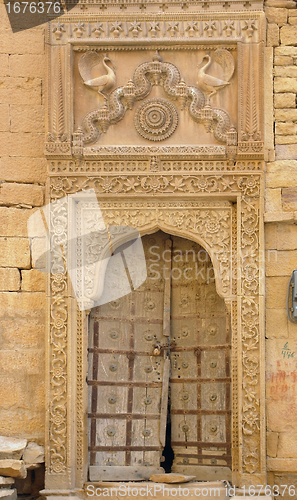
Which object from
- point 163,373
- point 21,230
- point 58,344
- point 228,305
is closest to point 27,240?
point 21,230

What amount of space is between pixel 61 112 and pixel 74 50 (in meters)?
0.67

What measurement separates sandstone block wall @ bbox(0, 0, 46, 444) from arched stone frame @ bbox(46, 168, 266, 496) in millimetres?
249

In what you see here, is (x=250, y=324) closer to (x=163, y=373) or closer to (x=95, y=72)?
(x=163, y=373)

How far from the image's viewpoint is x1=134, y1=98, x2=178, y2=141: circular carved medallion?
573 centimetres

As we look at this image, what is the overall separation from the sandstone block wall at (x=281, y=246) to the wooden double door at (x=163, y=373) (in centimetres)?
58

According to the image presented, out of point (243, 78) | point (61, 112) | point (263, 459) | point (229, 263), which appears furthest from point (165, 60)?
point (263, 459)

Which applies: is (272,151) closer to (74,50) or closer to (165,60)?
(165,60)

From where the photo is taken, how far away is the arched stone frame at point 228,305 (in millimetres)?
5457

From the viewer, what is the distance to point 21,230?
19.2ft

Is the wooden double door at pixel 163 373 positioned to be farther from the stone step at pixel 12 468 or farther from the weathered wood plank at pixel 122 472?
the stone step at pixel 12 468

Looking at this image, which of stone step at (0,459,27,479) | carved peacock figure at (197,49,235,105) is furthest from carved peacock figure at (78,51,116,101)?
stone step at (0,459,27,479)

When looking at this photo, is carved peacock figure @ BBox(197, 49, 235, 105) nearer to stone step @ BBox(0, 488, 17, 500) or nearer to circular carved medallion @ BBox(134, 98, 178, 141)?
circular carved medallion @ BBox(134, 98, 178, 141)

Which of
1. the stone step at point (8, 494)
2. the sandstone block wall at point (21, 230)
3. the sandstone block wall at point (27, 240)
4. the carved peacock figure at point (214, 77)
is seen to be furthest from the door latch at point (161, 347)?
the carved peacock figure at point (214, 77)

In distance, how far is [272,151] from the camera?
18.8 ft
